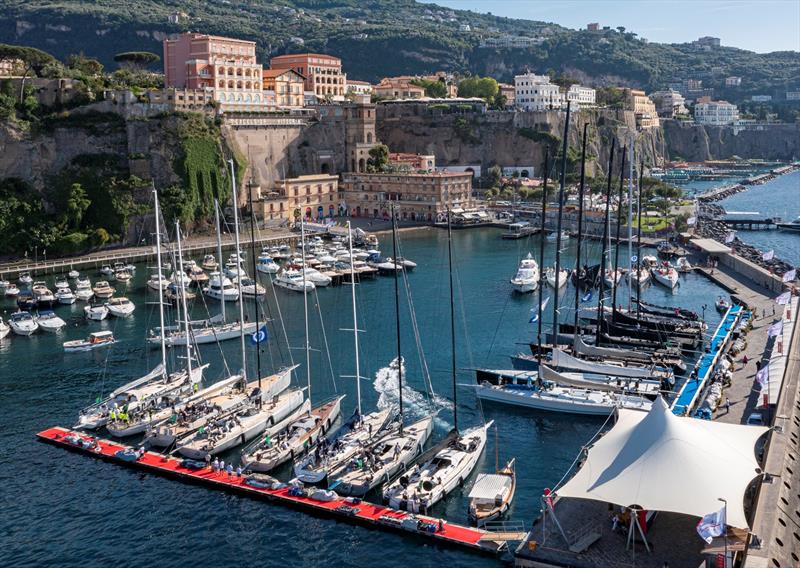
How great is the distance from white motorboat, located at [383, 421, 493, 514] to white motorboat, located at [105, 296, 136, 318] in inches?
1212

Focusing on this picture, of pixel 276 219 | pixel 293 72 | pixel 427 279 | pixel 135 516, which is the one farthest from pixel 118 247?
pixel 135 516

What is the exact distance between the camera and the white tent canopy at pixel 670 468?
23.1 m

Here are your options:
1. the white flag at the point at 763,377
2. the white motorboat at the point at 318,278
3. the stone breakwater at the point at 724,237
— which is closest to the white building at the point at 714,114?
the stone breakwater at the point at 724,237

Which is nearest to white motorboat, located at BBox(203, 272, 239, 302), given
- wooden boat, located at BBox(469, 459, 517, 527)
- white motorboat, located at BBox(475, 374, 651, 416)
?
white motorboat, located at BBox(475, 374, 651, 416)

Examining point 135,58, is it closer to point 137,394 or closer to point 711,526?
point 137,394

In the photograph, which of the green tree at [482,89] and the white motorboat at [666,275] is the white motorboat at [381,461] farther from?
the green tree at [482,89]

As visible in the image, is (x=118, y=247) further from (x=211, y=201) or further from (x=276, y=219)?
(x=276, y=219)

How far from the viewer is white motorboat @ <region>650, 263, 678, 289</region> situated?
2420 inches

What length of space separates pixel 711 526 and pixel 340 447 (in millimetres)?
13906

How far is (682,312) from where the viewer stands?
50.2 m

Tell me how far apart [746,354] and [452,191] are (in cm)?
5650

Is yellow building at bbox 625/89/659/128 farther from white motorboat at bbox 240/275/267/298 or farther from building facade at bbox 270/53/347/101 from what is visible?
white motorboat at bbox 240/275/267/298

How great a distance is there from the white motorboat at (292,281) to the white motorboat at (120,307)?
438 inches

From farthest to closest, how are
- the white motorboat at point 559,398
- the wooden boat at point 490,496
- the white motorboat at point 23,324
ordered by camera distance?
the white motorboat at point 23,324 < the white motorboat at point 559,398 < the wooden boat at point 490,496
